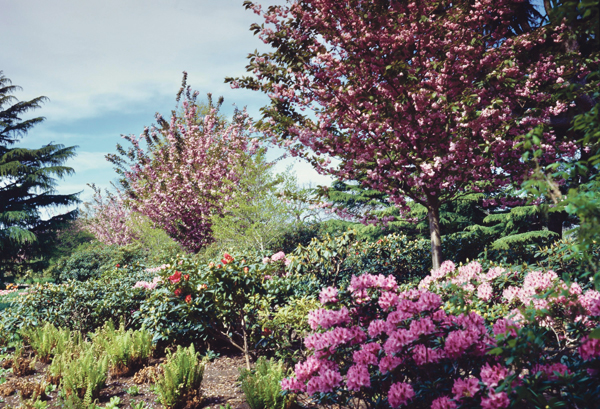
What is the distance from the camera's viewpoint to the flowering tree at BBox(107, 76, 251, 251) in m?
14.5

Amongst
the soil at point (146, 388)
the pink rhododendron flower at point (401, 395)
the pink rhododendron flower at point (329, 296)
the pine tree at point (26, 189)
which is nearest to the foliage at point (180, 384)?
the soil at point (146, 388)

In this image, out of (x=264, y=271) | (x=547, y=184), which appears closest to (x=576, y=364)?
(x=547, y=184)

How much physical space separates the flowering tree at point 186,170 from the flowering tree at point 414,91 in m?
7.94

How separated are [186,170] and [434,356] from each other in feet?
47.0

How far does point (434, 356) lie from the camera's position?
2.16m

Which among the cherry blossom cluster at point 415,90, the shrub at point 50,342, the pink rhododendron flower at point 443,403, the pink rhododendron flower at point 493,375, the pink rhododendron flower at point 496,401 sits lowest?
the shrub at point 50,342

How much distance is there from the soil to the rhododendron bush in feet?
4.63

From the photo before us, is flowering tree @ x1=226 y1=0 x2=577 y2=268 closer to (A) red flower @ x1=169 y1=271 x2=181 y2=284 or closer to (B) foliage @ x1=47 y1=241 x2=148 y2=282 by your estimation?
(A) red flower @ x1=169 y1=271 x2=181 y2=284

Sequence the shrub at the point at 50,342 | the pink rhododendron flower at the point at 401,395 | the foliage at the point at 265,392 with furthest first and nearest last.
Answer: the shrub at the point at 50,342, the foliage at the point at 265,392, the pink rhododendron flower at the point at 401,395

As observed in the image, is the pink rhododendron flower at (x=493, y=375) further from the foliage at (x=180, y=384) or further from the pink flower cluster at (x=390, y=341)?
the foliage at (x=180, y=384)

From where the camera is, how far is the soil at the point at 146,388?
11.9ft

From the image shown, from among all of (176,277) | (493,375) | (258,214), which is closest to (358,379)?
(493,375)

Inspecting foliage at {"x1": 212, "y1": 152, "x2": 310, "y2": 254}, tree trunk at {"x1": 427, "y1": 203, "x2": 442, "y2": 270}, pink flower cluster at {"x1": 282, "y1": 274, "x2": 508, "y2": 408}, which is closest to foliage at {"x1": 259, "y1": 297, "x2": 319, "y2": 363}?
pink flower cluster at {"x1": 282, "y1": 274, "x2": 508, "y2": 408}

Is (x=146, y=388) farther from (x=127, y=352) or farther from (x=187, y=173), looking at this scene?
(x=187, y=173)
